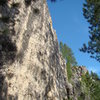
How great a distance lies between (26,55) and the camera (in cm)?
816

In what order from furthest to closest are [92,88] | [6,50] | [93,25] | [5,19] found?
1. [92,88]
2. [93,25]
3. [5,19]
4. [6,50]

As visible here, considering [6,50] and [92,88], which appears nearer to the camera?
[6,50]

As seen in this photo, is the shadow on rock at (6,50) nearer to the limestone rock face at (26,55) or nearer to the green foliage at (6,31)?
the limestone rock face at (26,55)

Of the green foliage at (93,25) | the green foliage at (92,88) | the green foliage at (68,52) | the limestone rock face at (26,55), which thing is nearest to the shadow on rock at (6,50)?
the limestone rock face at (26,55)

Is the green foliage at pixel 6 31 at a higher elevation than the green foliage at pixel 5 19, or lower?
lower

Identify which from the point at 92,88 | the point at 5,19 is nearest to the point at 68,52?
the point at 92,88

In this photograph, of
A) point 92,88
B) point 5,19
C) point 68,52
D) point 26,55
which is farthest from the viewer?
point 68,52

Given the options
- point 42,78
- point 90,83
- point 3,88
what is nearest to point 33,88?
point 42,78

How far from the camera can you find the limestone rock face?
721 cm

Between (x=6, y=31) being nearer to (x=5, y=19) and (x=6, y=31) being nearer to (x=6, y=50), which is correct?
(x=5, y=19)

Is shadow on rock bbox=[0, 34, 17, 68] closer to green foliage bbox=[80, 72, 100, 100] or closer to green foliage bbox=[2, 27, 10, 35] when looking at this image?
green foliage bbox=[2, 27, 10, 35]

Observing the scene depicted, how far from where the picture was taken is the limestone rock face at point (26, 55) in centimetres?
721

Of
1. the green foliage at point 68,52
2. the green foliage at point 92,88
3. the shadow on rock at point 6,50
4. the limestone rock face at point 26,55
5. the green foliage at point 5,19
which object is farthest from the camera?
the green foliage at point 68,52

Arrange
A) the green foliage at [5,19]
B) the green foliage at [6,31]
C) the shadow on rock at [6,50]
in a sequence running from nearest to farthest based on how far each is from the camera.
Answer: the shadow on rock at [6,50]
the green foliage at [6,31]
the green foliage at [5,19]
